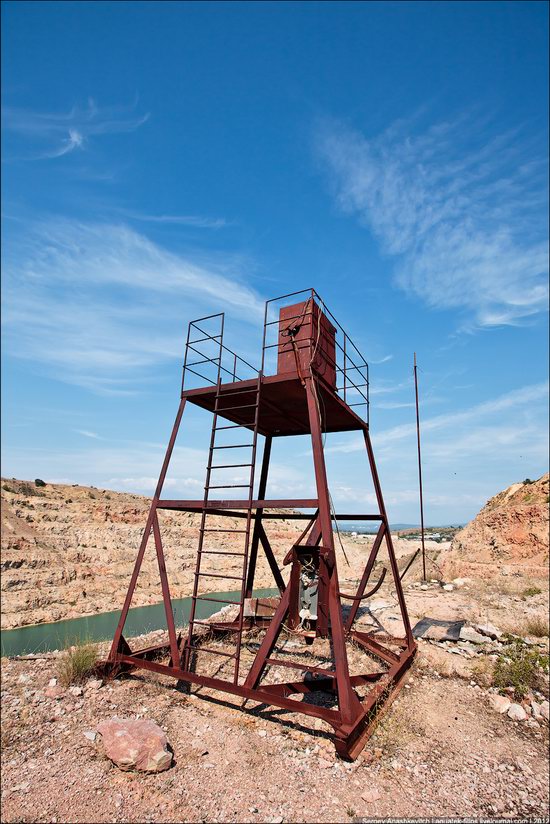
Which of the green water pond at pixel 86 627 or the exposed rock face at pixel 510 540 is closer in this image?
the exposed rock face at pixel 510 540

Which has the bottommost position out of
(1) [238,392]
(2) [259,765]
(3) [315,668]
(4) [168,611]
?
(2) [259,765]

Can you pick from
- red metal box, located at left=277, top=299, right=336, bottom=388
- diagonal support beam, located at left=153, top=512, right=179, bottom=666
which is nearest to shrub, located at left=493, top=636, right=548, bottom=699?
diagonal support beam, located at left=153, top=512, right=179, bottom=666

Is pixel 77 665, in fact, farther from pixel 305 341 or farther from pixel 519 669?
pixel 519 669

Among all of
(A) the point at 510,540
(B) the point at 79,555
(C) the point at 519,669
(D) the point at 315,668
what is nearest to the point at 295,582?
(D) the point at 315,668

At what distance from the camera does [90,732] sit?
575 cm

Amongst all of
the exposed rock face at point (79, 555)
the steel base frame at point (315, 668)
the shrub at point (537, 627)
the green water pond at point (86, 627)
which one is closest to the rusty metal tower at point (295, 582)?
the steel base frame at point (315, 668)

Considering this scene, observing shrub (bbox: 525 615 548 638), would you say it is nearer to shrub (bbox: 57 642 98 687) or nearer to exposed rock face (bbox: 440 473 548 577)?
exposed rock face (bbox: 440 473 548 577)

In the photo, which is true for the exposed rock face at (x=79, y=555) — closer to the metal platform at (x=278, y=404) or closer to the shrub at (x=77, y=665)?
the shrub at (x=77, y=665)

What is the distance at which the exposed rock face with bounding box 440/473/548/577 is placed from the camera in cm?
1791

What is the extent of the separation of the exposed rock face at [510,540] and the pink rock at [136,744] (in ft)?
54.8

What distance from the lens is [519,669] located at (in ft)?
24.9

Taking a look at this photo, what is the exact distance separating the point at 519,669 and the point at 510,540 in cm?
1314

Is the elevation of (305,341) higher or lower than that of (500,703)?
higher

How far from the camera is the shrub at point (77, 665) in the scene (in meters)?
7.14
